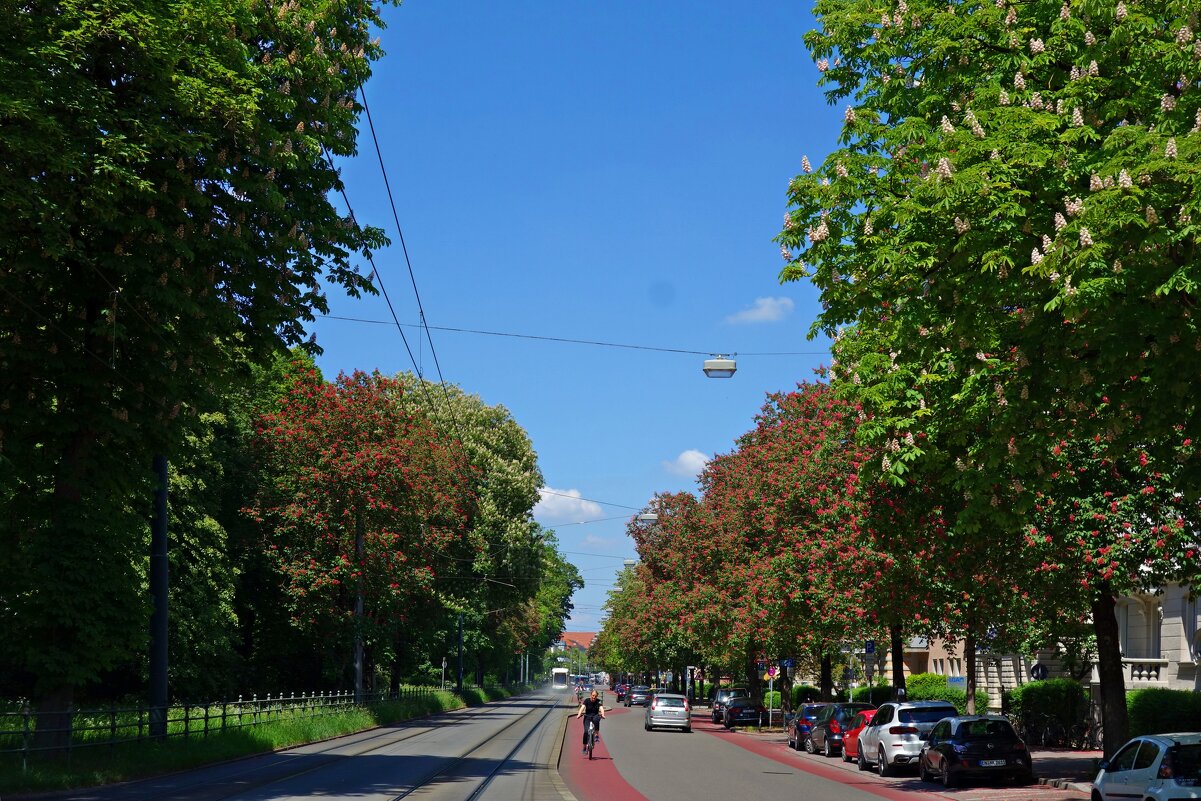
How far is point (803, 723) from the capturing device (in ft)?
126

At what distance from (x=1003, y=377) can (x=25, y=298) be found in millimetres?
15150

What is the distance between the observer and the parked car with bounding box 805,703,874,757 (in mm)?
35000

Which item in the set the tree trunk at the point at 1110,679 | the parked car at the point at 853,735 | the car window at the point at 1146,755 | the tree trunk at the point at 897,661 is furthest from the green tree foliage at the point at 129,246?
the tree trunk at the point at 897,661

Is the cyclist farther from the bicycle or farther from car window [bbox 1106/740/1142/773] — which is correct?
car window [bbox 1106/740/1142/773]

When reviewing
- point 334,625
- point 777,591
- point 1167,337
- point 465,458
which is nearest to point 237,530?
point 334,625


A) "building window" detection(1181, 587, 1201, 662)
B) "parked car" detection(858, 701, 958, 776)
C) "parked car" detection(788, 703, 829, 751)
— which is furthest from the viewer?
"parked car" detection(788, 703, 829, 751)

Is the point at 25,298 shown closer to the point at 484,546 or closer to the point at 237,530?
the point at 237,530

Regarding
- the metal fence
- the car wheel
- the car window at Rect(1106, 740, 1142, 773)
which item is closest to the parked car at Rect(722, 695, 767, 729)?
the metal fence

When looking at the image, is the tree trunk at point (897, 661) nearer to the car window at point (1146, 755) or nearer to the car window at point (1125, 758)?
Answer: the car window at point (1125, 758)

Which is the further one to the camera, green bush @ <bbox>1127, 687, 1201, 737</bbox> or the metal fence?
green bush @ <bbox>1127, 687, 1201, 737</bbox>

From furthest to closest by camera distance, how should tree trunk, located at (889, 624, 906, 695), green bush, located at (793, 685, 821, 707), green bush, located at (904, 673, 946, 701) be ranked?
green bush, located at (793, 685, 821, 707) → green bush, located at (904, 673, 946, 701) → tree trunk, located at (889, 624, 906, 695)

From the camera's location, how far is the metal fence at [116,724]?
19.2 metres

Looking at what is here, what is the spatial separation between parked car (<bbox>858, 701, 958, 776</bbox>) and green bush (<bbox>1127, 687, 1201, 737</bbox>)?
4.82 meters

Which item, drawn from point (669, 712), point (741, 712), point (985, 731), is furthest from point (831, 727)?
point (741, 712)
